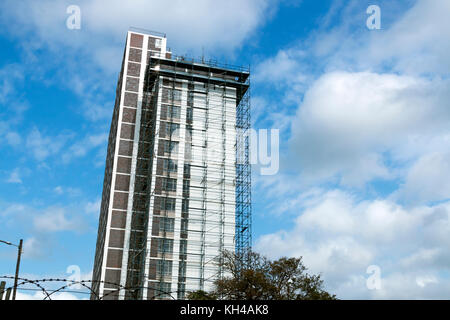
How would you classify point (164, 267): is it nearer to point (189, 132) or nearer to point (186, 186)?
point (186, 186)

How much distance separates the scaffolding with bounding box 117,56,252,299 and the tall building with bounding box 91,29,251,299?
0.13 metres

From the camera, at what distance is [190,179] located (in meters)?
66.3

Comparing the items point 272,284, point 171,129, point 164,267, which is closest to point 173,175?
point 171,129

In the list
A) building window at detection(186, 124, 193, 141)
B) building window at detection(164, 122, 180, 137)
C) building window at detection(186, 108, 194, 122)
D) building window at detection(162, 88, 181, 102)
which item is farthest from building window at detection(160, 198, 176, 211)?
building window at detection(162, 88, 181, 102)

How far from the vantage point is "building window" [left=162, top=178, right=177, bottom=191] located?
6519 centimetres

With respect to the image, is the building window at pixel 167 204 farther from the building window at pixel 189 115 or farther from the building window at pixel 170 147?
the building window at pixel 189 115

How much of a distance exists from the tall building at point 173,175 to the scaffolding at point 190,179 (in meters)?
0.13

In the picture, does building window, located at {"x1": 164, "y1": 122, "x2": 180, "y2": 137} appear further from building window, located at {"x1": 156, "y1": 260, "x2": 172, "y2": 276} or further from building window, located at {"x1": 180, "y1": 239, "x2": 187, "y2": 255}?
building window, located at {"x1": 156, "y1": 260, "x2": 172, "y2": 276}

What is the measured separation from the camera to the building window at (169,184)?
65188 mm

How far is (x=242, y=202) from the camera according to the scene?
66688 mm

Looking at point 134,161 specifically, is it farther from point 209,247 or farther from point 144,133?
point 209,247
